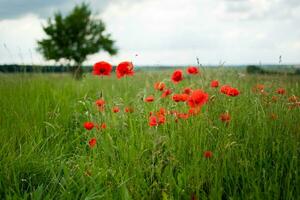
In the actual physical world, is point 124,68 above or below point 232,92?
above

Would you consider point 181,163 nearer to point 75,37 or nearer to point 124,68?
point 124,68

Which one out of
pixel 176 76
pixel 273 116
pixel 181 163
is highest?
pixel 176 76

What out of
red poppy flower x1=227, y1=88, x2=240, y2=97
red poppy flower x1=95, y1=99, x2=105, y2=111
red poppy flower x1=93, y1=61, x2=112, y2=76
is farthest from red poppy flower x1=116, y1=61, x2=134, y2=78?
red poppy flower x1=227, y1=88, x2=240, y2=97

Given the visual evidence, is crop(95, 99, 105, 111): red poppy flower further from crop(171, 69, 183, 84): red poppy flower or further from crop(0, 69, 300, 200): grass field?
crop(171, 69, 183, 84): red poppy flower

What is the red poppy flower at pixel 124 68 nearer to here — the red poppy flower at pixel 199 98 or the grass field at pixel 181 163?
the grass field at pixel 181 163

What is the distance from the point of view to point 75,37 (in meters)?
35.0

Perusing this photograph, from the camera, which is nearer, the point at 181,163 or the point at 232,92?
the point at 181,163

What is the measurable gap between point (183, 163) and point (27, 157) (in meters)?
1.10

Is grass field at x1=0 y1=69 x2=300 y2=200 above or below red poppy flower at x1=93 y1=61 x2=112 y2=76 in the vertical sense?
below

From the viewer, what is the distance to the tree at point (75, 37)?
113 ft

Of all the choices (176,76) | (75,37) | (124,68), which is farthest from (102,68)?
(75,37)

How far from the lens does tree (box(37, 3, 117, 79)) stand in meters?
34.6

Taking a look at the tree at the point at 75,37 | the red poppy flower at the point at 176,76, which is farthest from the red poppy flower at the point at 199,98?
the tree at the point at 75,37

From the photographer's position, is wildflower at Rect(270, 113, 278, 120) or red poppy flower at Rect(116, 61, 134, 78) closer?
wildflower at Rect(270, 113, 278, 120)
